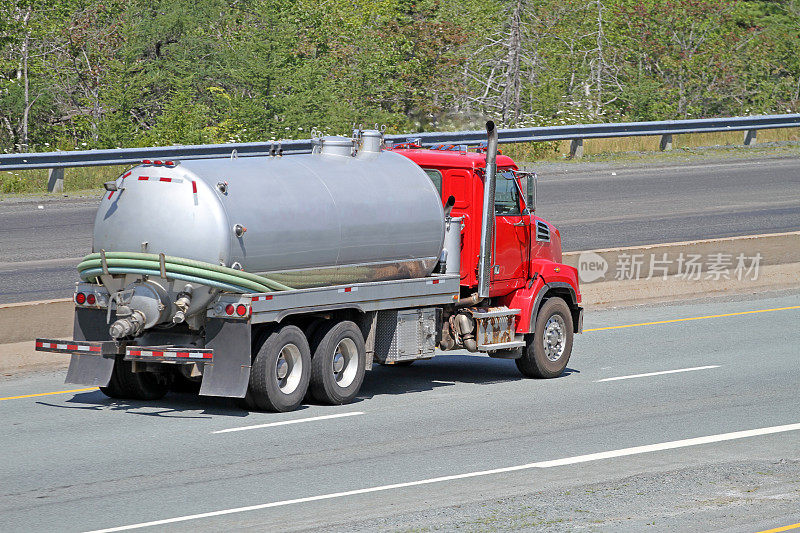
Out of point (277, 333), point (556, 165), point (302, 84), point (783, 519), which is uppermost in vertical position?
point (302, 84)

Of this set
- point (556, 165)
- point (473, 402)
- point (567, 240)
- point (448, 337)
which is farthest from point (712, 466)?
point (556, 165)

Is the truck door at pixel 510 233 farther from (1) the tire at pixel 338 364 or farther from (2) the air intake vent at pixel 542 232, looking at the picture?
(1) the tire at pixel 338 364

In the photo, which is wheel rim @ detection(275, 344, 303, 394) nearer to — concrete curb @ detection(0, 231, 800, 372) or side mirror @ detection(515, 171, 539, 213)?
side mirror @ detection(515, 171, 539, 213)

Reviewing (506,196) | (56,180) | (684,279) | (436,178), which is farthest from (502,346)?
(56,180)

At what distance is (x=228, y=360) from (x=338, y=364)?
1.60 m

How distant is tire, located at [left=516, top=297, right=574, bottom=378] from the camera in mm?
15758

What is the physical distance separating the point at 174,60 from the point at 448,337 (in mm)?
25984

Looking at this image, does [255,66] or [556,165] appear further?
[255,66]

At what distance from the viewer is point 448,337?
15.3 m

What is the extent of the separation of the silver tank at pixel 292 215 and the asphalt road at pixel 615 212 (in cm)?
709

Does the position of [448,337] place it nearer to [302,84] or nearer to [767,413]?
[767,413]

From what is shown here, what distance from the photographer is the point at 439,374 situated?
16422mm

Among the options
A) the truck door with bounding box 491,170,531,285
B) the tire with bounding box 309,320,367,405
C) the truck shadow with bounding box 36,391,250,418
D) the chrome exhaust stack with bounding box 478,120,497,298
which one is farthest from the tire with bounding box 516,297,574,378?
the truck shadow with bounding box 36,391,250,418

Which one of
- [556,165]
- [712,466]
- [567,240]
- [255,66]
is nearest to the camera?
[712,466]
